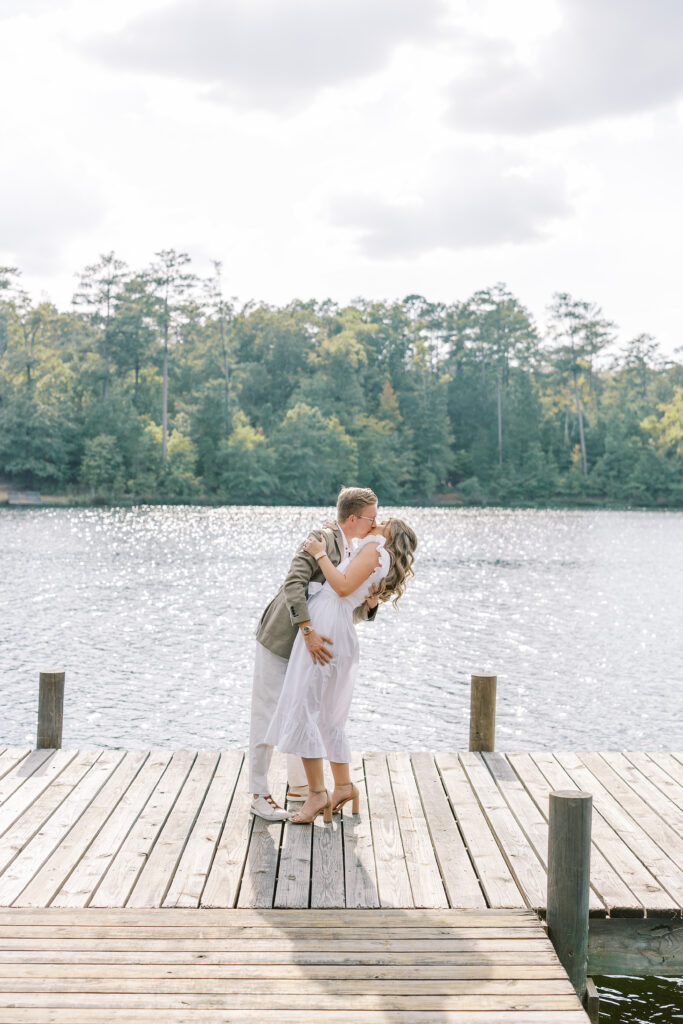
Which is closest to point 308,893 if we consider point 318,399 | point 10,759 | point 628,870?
point 628,870

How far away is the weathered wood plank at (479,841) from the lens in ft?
13.4

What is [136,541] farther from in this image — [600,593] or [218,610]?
[600,593]

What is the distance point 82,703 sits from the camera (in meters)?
13.8

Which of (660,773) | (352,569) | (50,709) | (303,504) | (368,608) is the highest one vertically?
(352,569)

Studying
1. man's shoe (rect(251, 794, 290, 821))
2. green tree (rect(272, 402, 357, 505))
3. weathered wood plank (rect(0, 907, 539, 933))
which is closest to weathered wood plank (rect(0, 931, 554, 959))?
weathered wood plank (rect(0, 907, 539, 933))

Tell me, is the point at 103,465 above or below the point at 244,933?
above

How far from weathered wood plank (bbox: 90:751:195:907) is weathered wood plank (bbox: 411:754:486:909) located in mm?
1355

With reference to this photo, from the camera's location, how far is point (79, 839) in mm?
4602

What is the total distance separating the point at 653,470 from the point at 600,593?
49.3 m

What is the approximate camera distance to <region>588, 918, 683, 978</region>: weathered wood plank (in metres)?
4.10

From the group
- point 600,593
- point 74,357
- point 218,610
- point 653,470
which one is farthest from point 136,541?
point 653,470

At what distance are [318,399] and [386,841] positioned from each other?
2826 inches

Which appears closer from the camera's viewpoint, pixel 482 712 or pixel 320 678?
pixel 320 678

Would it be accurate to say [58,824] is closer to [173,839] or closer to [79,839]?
[79,839]
